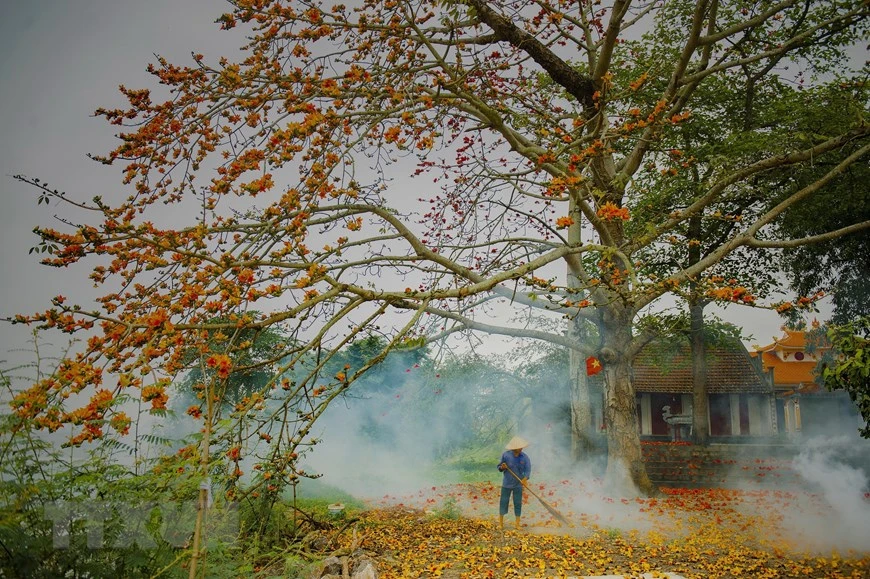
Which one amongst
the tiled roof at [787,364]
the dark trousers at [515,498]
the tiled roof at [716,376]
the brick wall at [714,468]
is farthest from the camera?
the tiled roof at [787,364]

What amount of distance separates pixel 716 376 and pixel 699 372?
4.32 metres

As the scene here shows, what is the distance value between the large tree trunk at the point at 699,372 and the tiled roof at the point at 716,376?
2479 millimetres

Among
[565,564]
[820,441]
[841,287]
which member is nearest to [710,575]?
[565,564]

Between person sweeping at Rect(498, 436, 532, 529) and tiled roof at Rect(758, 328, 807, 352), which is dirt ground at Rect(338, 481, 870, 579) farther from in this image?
tiled roof at Rect(758, 328, 807, 352)

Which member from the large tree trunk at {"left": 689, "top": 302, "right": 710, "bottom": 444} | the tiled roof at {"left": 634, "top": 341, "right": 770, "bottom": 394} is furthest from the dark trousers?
the tiled roof at {"left": 634, "top": 341, "right": 770, "bottom": 394}

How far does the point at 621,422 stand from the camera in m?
9.00

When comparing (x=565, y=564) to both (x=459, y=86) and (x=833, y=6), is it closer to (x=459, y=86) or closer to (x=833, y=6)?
(x=459, y=86)

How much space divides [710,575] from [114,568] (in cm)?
484

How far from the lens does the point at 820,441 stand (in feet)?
42.3

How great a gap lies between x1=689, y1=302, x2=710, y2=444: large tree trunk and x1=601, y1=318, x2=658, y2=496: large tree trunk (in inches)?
93.4

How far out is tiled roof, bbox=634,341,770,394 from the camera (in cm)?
1571

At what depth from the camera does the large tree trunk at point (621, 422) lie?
898 centimetres

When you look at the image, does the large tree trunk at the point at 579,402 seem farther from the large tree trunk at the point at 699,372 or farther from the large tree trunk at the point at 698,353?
the large tree trunk at the point at 699,372

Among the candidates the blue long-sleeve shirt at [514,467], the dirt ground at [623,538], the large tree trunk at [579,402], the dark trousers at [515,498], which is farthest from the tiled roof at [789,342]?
the dark trousers at [515,498]
